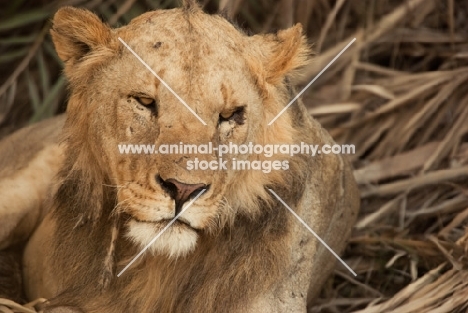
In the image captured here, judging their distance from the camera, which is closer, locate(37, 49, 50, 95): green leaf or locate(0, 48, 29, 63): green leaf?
locate(37, 49, 50, 95): green leaf

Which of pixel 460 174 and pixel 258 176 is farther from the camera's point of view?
pixel 460 174

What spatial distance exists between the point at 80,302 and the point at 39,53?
8.02 ft

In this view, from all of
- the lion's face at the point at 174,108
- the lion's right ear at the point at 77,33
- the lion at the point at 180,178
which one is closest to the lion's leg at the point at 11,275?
the lion at the point at 180,178

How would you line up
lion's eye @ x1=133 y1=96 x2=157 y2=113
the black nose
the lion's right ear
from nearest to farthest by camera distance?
1. the black nose
2. lion's eye @ x1=133 y1=96 x2=157 y2=113
3. the lion's right ear

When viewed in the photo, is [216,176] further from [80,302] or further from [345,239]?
[345,239]

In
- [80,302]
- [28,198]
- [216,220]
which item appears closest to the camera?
[216,220]

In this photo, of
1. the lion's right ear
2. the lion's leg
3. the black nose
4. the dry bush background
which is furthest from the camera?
the dry bush background

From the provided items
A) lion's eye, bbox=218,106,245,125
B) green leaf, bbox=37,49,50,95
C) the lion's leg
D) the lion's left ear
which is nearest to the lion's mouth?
lion's eye, bbox=218,106,245,125

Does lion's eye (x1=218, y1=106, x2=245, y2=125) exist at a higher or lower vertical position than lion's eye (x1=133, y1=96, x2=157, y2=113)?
lower

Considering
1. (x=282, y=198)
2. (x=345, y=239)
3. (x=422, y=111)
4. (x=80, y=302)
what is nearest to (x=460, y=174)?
(x=422, y=111)

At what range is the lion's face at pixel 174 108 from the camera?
3.23 m

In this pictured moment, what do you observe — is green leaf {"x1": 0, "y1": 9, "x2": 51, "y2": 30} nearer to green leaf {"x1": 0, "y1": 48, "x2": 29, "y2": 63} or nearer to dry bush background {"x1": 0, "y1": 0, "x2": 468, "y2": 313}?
dry bush background {"x1": 0, "y1": 0, "x2": 468, "y2": 313}

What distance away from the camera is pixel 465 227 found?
508 cm

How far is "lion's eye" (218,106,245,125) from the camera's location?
3320mm
